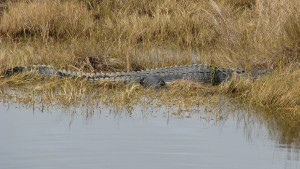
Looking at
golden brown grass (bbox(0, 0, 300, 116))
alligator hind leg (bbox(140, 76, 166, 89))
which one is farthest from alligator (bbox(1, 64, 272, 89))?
golden brown grass (bbox(0, 0, 300, 116))

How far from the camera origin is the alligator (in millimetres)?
7793

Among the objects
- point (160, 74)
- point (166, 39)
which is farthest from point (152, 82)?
point (166, 39)

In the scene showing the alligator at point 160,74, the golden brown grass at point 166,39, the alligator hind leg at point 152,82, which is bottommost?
the alligator hind leg at point 152,82

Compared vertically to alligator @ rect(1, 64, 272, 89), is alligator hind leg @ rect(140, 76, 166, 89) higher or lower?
lower

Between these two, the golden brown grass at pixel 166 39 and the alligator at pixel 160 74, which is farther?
the alligator at pixel 160 74

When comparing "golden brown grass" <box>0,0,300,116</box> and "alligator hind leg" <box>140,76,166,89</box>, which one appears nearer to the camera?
"golden brown grass" <box>0,0,300,116</box>

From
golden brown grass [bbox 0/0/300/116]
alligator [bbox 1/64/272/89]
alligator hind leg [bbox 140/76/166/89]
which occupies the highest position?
golden brown grass [bbox 0/0/300/116]

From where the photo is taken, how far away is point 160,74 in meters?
8.15

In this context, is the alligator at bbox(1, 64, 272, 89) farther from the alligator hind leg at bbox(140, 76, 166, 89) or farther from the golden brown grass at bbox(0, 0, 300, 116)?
the golden brown grass at bbox(0, 0, 300, 116)

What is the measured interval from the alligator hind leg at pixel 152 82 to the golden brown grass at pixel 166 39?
0.65 m

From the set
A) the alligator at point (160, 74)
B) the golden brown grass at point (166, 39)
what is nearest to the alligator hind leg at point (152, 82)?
the alligator at point (160, 74)

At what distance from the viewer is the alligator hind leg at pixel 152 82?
308 inches

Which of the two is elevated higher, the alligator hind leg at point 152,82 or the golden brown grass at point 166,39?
the golden brown grass at point 166,39

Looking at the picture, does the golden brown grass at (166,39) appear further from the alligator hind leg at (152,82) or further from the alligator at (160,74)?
the alligator hind leg at (152,82)
